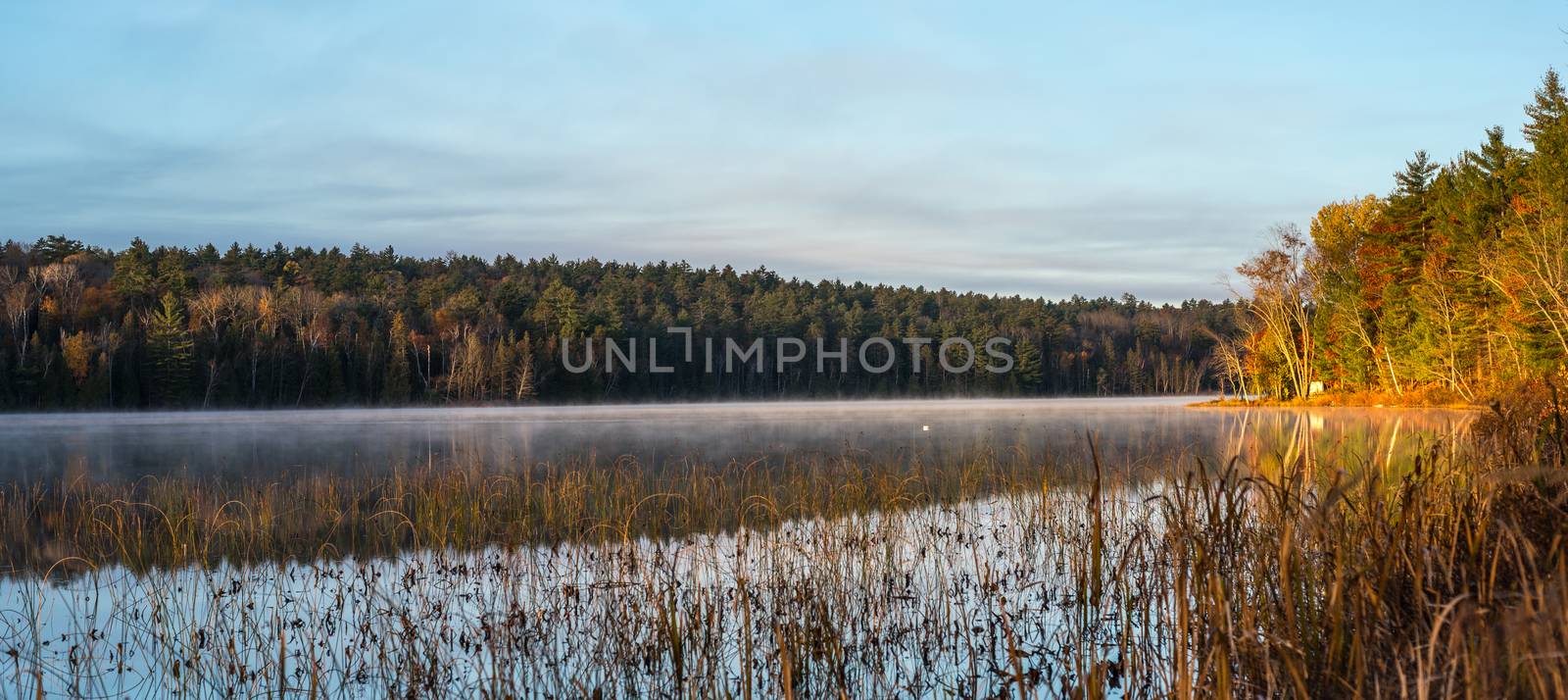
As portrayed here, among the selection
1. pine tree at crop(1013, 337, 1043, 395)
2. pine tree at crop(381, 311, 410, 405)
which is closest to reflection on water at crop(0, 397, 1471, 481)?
pine tree at crop(381, 311, 410, 405)

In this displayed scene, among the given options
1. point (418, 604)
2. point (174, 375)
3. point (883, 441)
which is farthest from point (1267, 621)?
point (174, 375)

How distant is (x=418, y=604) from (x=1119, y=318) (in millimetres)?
111390

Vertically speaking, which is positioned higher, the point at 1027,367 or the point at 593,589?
the point at 1027,367

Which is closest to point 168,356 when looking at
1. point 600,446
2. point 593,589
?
point 600,446

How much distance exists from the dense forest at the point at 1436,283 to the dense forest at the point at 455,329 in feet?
18.1

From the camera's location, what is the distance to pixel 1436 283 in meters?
34.3

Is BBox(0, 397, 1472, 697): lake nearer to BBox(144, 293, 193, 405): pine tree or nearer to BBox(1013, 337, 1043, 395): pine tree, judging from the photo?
BBox(144, 293, 193, 405): pine tree

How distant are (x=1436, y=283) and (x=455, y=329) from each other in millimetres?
56749

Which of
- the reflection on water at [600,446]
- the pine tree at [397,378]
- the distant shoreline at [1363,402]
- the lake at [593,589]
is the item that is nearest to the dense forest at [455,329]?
the pine tree at [397,378]

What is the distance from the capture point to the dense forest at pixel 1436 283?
1051 inches

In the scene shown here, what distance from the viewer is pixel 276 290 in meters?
67.1

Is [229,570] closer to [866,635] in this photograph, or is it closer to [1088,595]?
[866,635]

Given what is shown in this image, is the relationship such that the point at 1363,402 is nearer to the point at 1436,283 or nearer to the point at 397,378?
the point at 1436,283

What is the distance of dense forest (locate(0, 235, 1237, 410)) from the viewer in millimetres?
54906
